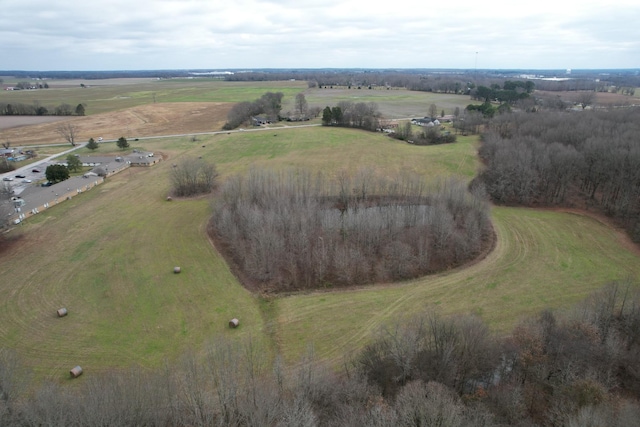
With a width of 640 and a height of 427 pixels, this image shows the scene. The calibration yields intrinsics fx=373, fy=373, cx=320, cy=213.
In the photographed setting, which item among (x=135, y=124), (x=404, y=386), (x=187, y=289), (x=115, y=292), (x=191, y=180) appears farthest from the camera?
(x=135, y=124)

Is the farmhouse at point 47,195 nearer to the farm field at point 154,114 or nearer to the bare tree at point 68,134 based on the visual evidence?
the bare tree at point 68,134

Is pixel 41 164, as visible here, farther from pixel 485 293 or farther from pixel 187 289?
pixel 485 293

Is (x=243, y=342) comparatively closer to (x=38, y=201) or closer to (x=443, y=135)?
(x=38, y=201)

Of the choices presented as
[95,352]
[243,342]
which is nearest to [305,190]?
[243,342]

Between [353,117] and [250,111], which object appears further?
[250,111]

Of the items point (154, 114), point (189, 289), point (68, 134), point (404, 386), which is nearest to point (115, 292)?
point (189, 289)

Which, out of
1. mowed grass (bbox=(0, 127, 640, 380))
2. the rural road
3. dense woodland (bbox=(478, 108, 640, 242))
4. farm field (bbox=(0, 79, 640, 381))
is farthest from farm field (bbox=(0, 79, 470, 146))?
dense woodland (bbox=(478, 108, 640, 242))
